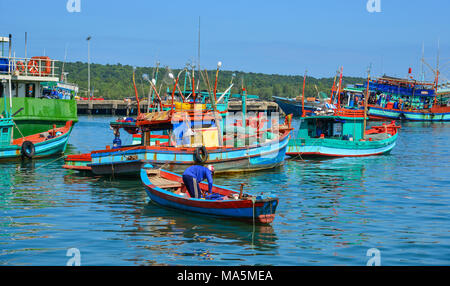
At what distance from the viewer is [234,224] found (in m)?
17.9

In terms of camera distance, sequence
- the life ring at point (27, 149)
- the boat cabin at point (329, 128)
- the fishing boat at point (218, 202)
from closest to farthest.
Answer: the fishing boat at point (218, 202) < the life ring at point (27, 149) < the boat cabin at point (329, 128)

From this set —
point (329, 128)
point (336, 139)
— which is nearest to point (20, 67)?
point (329, 128)

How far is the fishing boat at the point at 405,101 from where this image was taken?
9100cm

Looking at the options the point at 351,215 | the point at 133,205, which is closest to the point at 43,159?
the point at 133,205

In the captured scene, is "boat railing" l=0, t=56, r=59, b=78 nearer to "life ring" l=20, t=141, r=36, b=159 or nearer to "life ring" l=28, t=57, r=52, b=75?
"life ring" l=28, t=57, r=52, b=75

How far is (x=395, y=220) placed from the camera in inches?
757

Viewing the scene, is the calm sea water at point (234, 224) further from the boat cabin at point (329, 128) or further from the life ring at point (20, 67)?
the life ring at point (20, 67)

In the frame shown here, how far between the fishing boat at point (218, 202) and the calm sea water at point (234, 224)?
0.32 meters

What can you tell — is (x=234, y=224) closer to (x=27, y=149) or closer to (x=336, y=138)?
(x=27, y=149)

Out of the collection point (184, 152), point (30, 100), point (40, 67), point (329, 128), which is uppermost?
point (40, 67)

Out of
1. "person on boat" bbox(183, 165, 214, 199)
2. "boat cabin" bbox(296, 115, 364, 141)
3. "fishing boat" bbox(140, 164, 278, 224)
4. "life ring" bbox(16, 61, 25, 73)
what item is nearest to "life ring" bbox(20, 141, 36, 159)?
"life ring" bbox(16, 61, 25, 73)

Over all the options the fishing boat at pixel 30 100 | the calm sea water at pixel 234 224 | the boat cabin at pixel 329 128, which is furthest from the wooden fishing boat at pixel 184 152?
the fishing boat at pixel 30 100

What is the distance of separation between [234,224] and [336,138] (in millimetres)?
22678

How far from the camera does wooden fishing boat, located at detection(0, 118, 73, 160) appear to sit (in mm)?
33438
